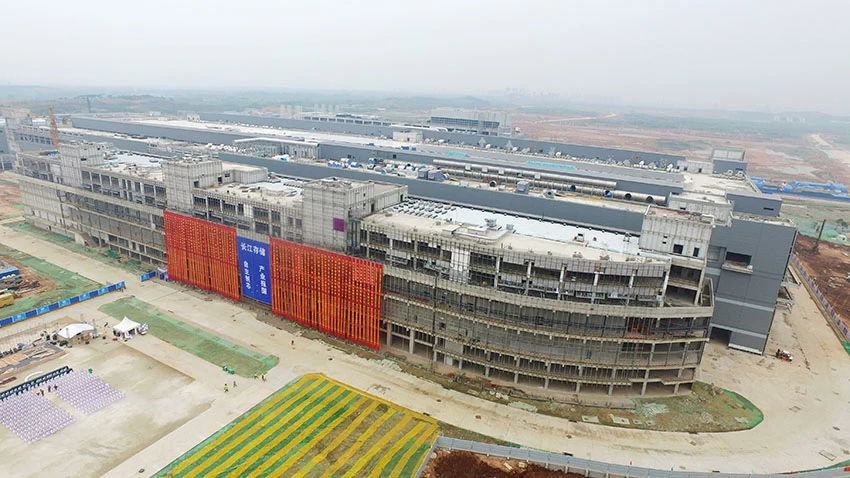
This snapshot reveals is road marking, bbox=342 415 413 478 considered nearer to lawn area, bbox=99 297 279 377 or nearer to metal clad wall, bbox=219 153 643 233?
lawn area, bbox=99 297 279 377

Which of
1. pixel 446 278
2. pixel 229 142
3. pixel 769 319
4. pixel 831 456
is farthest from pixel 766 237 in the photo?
pixel 229 142

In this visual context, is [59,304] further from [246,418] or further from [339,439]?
[339,439]

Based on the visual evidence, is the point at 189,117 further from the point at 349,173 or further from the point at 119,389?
the point at 119,389

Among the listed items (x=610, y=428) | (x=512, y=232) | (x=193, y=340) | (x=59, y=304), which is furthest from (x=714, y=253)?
(x=59, y=304)

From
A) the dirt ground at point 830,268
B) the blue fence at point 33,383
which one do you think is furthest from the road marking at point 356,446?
the dirt ground at point 830,268

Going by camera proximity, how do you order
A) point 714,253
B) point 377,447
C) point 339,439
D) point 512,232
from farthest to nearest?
point 714,253 → point 512,232 → point 339,439 → point 377,447

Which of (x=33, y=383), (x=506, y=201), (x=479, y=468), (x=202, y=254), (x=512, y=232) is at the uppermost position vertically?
(x=506, y=201)

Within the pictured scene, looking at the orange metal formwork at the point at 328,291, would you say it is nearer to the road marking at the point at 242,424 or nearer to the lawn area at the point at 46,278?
the road marking at the point at 242,424
